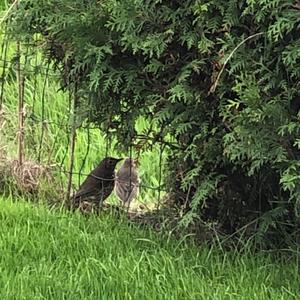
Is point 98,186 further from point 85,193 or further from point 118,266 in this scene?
point 118,266

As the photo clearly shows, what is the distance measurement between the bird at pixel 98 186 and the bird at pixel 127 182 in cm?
8

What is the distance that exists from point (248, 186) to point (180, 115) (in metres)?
0.73

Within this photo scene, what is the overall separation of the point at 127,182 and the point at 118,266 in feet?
7.17

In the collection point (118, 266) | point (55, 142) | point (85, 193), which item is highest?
point (55, 142)

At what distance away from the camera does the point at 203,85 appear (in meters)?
5.15

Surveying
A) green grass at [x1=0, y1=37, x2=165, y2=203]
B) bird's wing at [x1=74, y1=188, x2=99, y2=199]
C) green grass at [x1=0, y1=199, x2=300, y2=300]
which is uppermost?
green grass at [x1=0, y1=37, x2=165, y2=203]

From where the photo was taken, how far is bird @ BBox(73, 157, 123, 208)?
6766mm

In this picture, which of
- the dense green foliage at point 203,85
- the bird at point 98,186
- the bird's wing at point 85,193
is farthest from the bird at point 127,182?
the dense green foliage at point 203,85

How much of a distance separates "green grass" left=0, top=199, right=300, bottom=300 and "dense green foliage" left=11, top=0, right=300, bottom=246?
0.27m

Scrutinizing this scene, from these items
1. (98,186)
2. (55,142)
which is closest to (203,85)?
(98,186)

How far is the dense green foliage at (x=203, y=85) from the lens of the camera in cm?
467

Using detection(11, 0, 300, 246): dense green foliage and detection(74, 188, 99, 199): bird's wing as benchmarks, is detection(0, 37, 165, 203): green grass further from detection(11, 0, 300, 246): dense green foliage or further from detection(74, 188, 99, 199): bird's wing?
detection(11, 0, 300, 246): dense green foliage

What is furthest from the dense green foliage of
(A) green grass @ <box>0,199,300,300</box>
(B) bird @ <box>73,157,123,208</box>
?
(B) bird @ <box>73,157,123,208</box>

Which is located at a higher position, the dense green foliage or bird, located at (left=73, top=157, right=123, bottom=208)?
the dense green foliage
